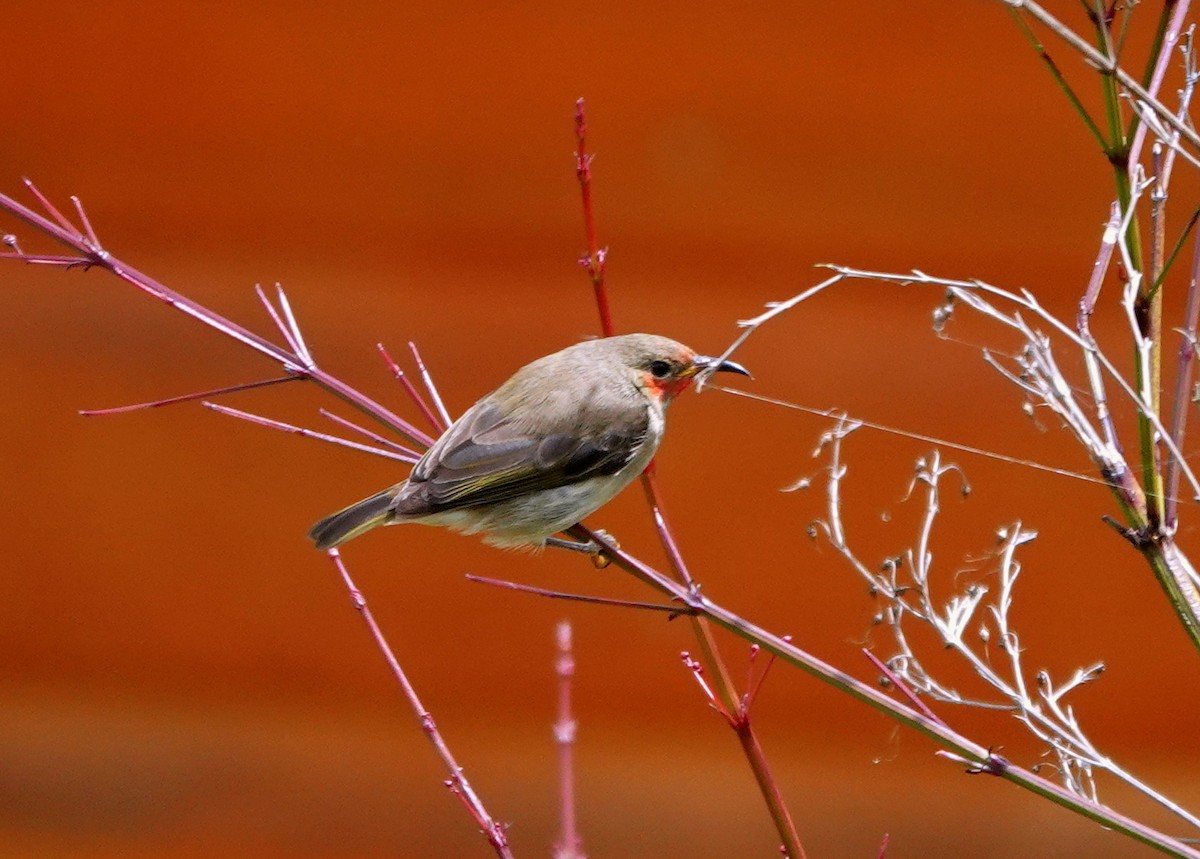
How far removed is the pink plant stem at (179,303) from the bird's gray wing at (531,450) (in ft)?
2.70

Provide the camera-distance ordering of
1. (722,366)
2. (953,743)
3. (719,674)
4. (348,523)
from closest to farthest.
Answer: (953,743)
(719,674)
(722,366)
(348,523)

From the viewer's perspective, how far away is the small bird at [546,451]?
8.62 ft

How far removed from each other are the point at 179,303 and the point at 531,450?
3.93ft

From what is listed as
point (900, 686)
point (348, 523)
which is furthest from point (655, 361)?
point (900, 686)

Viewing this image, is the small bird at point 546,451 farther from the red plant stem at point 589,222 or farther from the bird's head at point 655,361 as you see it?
the red plant stem at point 589,222

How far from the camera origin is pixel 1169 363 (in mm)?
3541

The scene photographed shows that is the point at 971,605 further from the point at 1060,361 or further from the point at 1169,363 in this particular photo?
the point at 1169,363

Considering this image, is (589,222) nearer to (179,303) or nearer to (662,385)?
(179,303)

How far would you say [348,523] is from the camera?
8.46ft

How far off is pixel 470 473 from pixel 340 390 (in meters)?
0.97

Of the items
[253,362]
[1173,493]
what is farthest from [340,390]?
[253,362]

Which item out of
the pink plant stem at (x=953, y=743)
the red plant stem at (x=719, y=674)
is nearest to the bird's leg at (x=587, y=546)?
the red plant stem at (x=719, y=674)

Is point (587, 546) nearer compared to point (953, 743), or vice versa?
point (953, 743)

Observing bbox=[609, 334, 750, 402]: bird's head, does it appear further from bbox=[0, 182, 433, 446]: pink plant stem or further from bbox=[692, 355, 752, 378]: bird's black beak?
bbox=[0, 182, 433, 446]: pink plant stem
